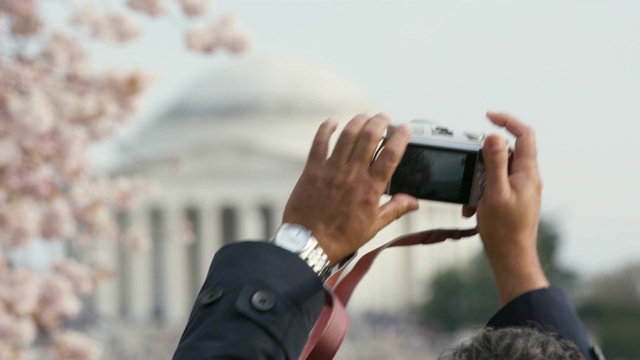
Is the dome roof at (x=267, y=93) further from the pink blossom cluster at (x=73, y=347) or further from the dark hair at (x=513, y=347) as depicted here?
the dark hair at (x=513, y=347)

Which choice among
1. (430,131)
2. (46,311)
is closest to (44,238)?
(46,311)

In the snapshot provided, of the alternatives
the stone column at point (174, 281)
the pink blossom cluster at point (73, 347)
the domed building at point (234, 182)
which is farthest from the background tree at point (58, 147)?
the stone column at point (174, 281)

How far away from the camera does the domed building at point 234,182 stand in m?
76.2

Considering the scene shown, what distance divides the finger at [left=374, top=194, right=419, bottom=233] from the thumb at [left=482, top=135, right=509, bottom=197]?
0.12 m

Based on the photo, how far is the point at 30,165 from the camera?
1043 cm

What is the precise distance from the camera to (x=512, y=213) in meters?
2.16

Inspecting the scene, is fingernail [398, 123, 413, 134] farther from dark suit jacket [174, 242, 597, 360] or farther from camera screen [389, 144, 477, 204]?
dark suit jacket [174, 242, 597, 360]

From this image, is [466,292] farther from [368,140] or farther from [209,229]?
[368,140]

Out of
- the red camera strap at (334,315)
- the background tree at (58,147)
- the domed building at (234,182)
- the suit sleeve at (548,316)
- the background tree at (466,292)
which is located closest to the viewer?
the red camera strap at (334,315)

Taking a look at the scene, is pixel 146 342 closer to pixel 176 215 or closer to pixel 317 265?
pixel 176 215

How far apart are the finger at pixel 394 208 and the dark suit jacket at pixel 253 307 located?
0.19m

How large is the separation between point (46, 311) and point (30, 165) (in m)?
1.56

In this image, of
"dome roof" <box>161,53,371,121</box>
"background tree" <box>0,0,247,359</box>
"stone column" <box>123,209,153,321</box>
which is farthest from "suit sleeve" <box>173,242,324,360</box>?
"dome roof" <box>161,53,371,121</box>

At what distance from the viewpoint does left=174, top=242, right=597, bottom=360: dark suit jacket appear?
183 cm
